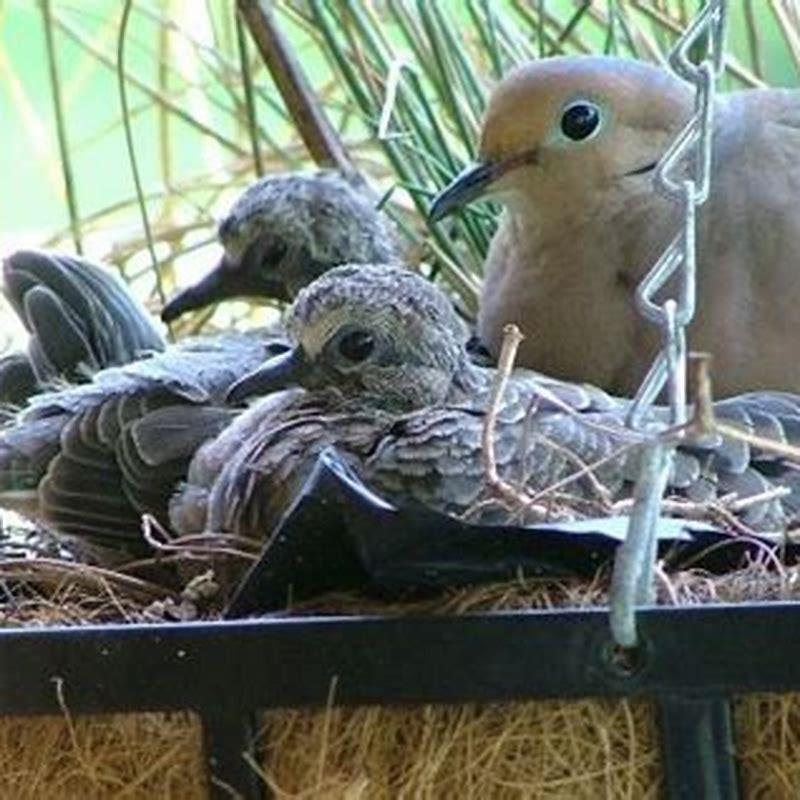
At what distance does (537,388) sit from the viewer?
1.09m

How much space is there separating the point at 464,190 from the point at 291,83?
0.19 meters

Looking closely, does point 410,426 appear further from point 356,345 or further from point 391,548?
point 391,548

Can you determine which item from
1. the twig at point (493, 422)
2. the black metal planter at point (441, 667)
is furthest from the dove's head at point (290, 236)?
the black metal planter at point (441, 667)

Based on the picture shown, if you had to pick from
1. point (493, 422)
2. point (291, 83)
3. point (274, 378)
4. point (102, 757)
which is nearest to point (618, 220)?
point (291, 83)

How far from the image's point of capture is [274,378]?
1215mm

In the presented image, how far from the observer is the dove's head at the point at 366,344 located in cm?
121

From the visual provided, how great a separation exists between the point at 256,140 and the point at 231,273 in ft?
0.37

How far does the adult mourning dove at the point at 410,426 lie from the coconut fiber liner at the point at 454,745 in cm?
17

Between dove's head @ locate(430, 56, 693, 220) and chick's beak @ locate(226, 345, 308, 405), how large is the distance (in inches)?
8.5

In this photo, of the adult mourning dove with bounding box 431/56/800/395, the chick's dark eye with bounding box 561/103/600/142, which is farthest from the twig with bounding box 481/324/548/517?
the chick's dark eye with bounding box 561/103/600/142

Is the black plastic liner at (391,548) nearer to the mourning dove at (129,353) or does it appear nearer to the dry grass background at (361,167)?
the dry grass background at (361,167)

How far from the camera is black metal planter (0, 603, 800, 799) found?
71 cm

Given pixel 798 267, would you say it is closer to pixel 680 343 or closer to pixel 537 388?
pixel 537 388

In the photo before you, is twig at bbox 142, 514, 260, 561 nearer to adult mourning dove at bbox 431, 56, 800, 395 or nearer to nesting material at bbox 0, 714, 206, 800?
nesting material at bbox 0, 714, 206, 800
